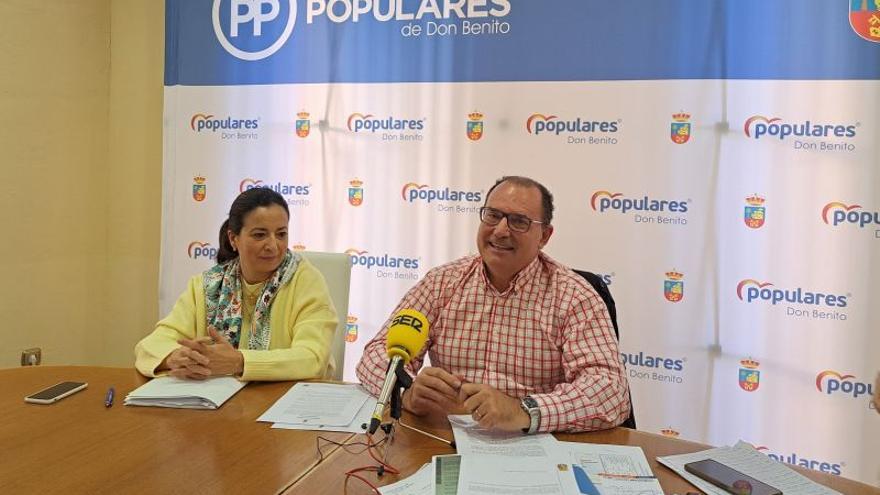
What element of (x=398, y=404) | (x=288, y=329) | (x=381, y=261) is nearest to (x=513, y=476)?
(x=398, y=404)

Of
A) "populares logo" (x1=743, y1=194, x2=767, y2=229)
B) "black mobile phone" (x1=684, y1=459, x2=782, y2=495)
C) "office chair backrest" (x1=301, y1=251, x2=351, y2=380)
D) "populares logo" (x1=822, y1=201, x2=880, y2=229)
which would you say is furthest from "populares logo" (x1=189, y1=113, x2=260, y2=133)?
"black mobile phone" (x1=684, y1=459, x2=782, y2=495)

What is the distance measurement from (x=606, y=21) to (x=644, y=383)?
175 cm

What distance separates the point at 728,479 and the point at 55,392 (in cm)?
174

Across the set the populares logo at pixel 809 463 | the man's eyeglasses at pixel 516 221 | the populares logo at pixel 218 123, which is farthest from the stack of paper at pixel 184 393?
the populares logo at pixel 809 463

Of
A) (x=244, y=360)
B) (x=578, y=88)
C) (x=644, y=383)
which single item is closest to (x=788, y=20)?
(x=578, y=88)

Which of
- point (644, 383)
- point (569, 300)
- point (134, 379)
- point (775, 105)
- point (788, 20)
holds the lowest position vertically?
point (644, 383)

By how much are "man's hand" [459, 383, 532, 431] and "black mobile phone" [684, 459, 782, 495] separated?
386 millimetres

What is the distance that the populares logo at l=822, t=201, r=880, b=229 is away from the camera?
2.87m

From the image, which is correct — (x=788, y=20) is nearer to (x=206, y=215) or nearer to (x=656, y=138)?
(x=656, y=138)

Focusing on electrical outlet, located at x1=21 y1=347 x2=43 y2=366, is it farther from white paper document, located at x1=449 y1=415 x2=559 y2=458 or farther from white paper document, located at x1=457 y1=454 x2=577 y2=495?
white paper document, located at x1=457 y1=454 x2=577 y2=495

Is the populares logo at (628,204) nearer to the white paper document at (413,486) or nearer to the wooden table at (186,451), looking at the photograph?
the wooden table at (186,451)

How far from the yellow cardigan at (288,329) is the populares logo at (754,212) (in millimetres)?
1941

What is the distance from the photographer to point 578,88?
326cm

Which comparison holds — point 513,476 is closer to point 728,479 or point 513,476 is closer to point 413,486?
point 413,486
